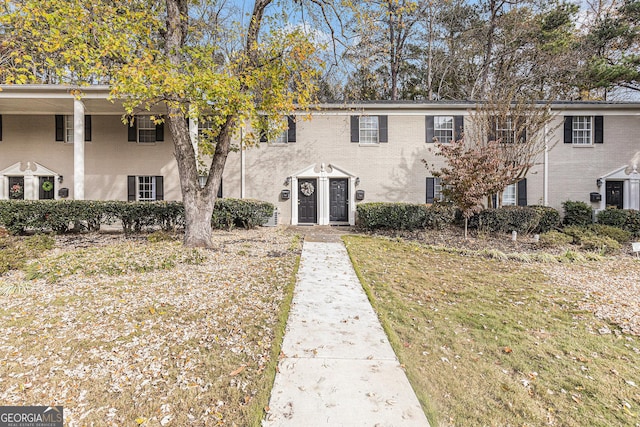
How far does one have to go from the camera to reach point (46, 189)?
40.1 ft

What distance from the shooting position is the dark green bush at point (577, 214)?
1161 centimetres

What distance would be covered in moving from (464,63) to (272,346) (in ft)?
75.2

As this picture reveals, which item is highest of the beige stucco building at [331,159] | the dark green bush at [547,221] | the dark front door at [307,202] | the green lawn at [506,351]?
the beige stucco building at [331,159]

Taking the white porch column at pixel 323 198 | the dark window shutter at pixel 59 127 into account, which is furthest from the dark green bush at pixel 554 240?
the dark window shutter at pixel 59 127

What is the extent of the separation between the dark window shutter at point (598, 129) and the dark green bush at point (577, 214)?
2.78 m

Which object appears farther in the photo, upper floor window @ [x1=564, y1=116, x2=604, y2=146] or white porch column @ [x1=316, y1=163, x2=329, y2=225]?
white porch column @ [x1=316, y1=163, x2=329, y2=225]

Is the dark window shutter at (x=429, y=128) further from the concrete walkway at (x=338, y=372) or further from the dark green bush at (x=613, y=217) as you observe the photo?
the concrete walkway at (x=338, y=372)

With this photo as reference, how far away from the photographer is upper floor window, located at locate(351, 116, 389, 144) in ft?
41.0

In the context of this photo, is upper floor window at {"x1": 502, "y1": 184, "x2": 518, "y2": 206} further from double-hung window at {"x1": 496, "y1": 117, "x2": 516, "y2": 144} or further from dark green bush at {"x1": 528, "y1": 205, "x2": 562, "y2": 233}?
double-hung window at {"x1": 496, "y1": 117, "x2": 516, "y2": 144}

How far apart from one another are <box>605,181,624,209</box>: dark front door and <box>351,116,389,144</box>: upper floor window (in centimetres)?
924

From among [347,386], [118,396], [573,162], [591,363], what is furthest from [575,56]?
[118,396]

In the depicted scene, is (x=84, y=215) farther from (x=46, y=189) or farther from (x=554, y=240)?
(x=554, y=240)

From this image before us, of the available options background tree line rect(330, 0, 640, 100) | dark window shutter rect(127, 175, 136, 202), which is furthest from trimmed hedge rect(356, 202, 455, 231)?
dark window shutter rect(127, 175, 136, 202)

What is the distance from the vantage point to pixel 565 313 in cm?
399
